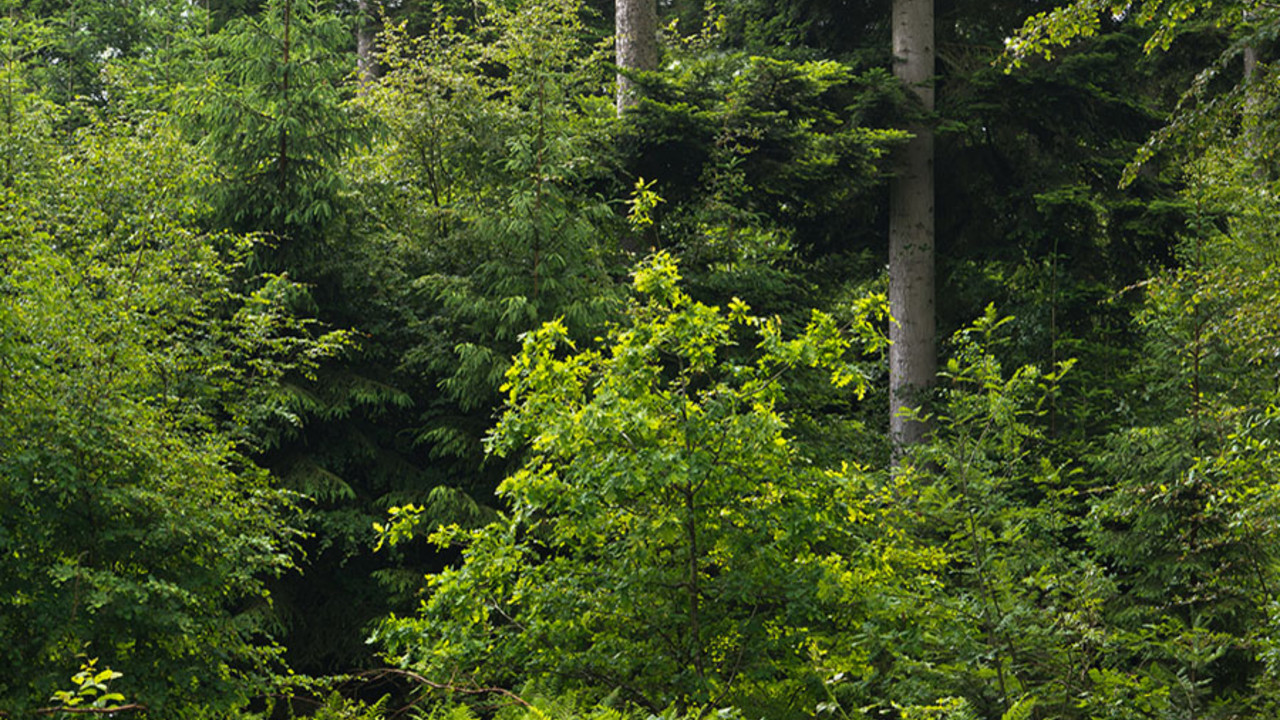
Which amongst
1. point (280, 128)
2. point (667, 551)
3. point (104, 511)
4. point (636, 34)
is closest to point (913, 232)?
point (636, 34)

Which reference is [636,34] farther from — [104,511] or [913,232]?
[104,511]

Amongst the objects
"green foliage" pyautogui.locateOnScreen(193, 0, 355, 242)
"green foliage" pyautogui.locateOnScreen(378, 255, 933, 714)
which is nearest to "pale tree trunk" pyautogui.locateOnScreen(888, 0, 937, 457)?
"green foliage" pyautogui.locateOnScreen(193, 0, 355, 242)

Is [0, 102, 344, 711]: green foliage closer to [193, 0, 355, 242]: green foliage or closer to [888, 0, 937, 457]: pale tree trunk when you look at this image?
[193, 0, 355, 242]: green foliage

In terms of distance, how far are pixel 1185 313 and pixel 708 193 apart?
16.2ft

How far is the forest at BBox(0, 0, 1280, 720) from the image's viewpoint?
5973mm

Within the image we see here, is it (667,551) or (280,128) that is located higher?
(280,128)

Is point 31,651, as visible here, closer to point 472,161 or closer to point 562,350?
point 562,350

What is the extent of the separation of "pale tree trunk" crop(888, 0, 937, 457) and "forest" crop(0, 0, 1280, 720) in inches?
1.9

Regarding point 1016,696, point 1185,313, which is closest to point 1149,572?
point 1185,313

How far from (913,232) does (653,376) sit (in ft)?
28.5

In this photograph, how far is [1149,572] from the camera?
29.2ft

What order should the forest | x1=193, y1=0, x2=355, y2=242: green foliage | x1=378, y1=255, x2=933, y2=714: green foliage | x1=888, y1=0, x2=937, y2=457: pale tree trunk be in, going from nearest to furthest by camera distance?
1. x1=378, y1=255, x2=933, y2=714: green foliage
2. the forest
3. x1=193, y1=0, x2=355, y2=242: green foliage
4. x1=888, y1=0, x2=937, y2=457: pale tree trunk

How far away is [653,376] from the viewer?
6020 millimetres

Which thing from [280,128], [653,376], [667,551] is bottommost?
[667,551]
